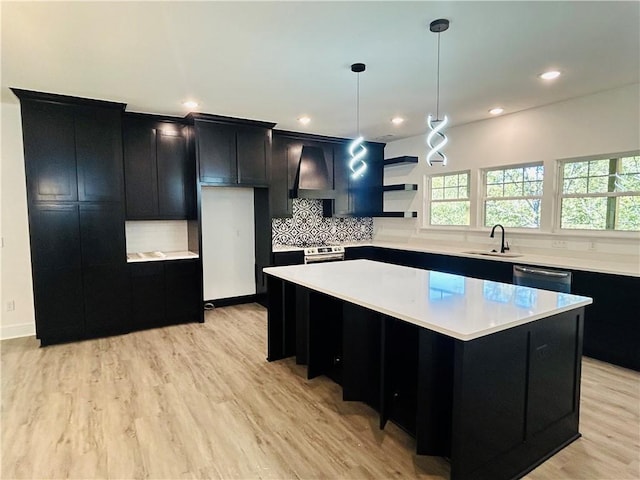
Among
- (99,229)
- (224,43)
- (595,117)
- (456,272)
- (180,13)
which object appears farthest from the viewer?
(456,272)

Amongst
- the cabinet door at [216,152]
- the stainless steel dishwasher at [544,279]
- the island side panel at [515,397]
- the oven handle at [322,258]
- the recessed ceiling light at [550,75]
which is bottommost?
the island side panel at [515,397]

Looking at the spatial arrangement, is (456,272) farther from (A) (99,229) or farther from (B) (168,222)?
(A) (99,229)

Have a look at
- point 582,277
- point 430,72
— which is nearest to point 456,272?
point 582,277

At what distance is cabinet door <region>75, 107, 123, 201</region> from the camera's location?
4000mm

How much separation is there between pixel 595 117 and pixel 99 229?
5.48 metres

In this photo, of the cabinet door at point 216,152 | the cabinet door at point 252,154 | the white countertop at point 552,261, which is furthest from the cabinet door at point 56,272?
the white countertop at point 552,261

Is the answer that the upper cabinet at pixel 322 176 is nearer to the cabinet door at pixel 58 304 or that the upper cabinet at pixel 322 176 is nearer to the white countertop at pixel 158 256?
the white countertop at pixel 158 256

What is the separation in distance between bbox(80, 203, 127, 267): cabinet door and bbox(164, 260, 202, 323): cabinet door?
569mm

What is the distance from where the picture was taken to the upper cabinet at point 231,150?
4.65m

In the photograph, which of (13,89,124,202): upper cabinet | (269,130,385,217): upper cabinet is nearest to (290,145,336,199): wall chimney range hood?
(269,130,385,217): upper cabinet

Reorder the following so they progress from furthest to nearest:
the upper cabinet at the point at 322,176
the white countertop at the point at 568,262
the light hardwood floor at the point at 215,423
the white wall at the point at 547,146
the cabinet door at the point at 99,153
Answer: the upper cabinet at the point at 322,176, the cabinet door at the point at 99,153, the white wall at the point at 547,146, the white countertop at the point at 568,262, the light hardwood floor at the point at 215,423

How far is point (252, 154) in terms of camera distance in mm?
5031

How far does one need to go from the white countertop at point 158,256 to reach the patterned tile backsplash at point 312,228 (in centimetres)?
131

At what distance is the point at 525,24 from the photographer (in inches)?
94.4
